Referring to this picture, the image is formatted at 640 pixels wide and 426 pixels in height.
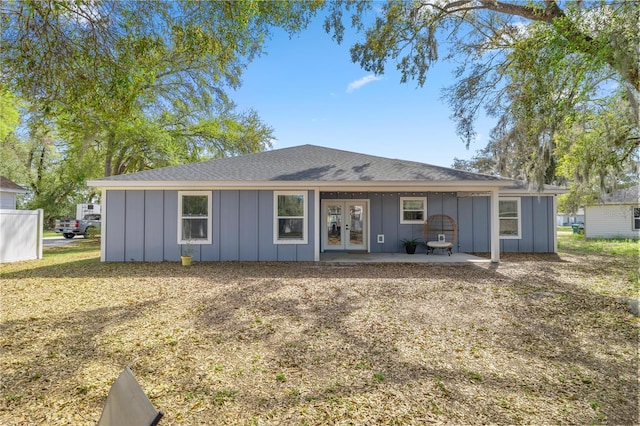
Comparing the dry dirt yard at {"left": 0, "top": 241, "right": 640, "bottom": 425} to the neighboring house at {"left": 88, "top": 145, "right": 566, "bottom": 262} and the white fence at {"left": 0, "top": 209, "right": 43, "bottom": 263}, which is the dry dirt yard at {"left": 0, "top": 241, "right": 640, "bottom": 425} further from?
the white fence at {"left": 0, "top": 209, "right": 43, "bottom": 263}

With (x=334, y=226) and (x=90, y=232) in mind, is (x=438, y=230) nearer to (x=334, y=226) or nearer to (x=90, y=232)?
(x=334, y=226)

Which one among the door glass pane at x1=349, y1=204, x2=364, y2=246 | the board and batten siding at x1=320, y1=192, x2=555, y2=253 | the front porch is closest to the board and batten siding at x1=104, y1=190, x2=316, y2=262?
the front porch

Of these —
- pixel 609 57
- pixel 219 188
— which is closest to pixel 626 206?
pixel 609 57

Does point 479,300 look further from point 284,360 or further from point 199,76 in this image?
point 199,76

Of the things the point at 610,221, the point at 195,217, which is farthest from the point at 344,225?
the point at 610,221

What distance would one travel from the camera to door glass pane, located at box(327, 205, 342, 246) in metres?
12.1

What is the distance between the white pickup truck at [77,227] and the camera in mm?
20156

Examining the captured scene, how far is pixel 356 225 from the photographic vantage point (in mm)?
12023

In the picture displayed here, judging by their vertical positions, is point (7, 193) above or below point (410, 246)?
above

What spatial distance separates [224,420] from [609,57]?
297 inches

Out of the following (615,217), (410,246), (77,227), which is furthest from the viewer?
(77,227)

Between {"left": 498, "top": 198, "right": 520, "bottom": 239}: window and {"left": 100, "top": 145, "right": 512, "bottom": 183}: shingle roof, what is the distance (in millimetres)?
3133

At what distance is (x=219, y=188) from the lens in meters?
9.62

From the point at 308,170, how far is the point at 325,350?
7082 millimetres
